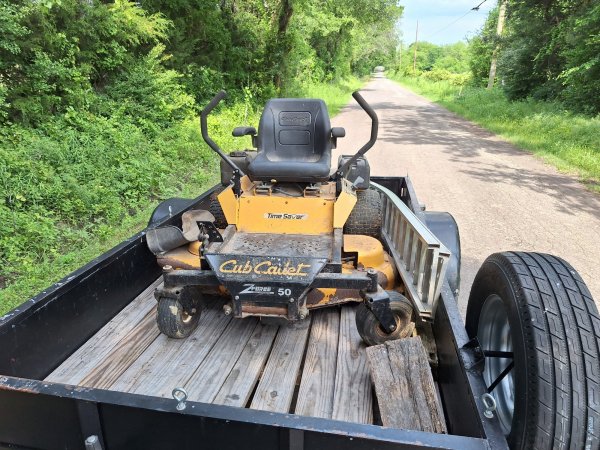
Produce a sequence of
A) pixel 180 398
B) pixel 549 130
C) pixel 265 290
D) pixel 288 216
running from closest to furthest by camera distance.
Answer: pixel 180 398 → pixel 265 290 → pixel 288 216 → pixel 549 130

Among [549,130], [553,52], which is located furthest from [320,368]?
[553,52]

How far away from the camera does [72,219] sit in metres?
4.88

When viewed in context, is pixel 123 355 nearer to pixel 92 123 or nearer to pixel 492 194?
pixel 92 123

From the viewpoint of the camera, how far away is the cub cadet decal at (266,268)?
2.26m

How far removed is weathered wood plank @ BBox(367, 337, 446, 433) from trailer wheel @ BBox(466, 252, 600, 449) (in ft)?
0.92

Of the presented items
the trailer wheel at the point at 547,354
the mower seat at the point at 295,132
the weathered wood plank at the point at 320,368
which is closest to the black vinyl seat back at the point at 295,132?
the mower seat at the point at 295,132

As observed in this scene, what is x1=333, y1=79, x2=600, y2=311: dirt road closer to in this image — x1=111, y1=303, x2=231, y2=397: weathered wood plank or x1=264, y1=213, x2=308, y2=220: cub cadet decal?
x1=264, y1=213, x2=308, y2=220: cub cadet decal

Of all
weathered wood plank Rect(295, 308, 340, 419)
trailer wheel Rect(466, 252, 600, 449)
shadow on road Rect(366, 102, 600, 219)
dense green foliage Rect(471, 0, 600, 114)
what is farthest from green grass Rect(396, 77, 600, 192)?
trailer wheel Rect(466, 252, 600, 449)

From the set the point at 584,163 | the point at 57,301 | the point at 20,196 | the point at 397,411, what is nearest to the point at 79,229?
the point at 20,196

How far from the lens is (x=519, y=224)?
18.6 ft

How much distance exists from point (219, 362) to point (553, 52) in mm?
16894

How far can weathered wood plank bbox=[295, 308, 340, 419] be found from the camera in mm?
2012

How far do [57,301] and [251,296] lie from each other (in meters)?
0.88

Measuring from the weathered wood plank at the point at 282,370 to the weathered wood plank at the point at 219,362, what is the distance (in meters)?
0.18
